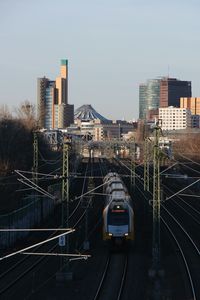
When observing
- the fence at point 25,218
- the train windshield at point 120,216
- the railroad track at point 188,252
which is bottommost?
the railroad track at point 188,252

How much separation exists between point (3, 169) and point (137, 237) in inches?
962

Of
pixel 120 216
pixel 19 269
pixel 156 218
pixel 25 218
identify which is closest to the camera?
pixel 156 218

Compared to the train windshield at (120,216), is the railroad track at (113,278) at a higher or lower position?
lower

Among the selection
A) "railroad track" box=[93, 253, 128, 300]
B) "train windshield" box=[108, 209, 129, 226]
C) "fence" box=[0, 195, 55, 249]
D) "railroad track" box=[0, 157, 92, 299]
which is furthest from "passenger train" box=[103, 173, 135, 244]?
"fence" box=[0, 195, 55, 249]

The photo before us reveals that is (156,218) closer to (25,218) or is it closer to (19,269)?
(19,269)

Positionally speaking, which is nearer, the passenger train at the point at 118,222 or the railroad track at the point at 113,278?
the railroad track at the point at 113,278

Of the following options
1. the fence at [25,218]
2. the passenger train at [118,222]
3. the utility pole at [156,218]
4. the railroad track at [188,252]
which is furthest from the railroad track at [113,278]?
the fence at [25,218]

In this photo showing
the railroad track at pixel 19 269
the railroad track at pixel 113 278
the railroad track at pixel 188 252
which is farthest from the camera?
the railroad track at pixel 19 269

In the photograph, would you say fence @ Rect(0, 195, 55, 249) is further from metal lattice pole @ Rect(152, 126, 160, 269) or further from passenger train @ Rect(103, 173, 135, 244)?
metal lattice pole @ Rect(152, 126, 160, 269)

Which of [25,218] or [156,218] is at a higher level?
[156,218]

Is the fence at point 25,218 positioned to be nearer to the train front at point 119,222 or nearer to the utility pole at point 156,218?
the train front at point 119,222

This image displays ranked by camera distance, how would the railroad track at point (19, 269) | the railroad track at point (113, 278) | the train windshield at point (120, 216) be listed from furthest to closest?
the train windshield at point (120, 216) < the railroad track at point (19, 269) < the railroad track at point (113, 278)

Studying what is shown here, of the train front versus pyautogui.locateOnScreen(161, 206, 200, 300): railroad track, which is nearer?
pyautogui.locateOnScreen(161, 206, 200, 300): railroad track

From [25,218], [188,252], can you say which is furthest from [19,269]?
[25,218]
